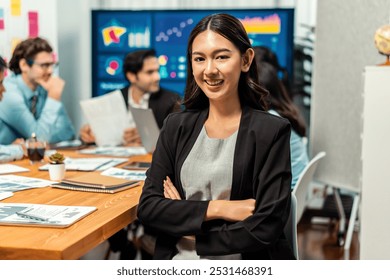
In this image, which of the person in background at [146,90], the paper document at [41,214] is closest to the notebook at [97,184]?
the paper document at [41,214]

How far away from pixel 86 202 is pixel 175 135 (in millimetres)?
376

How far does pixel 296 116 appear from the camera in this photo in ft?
9.73

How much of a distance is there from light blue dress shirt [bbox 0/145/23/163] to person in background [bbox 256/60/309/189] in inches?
48.3

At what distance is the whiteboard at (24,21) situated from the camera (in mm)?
→ 4031

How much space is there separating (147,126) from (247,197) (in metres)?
1.36

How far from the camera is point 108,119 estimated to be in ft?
10.9

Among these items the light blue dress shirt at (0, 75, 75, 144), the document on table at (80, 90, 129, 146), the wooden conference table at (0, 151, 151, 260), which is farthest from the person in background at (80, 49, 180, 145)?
the wooden conference table at (0, 151, 151, 260)

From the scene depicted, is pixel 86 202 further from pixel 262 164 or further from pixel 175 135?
pixel 262 164

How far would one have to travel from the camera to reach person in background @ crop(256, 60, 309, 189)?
9.31 ft

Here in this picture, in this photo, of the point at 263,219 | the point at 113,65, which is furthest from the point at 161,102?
the point at 263,219

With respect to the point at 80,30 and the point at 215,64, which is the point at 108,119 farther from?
the point at 80,30

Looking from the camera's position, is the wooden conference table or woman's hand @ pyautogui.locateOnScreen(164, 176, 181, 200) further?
woman's hand @ pyautogui.locateOnScreen(164, 176, 181, 200)

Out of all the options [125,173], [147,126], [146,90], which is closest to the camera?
[125,173]

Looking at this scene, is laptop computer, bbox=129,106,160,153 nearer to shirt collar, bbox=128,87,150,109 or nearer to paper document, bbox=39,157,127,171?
paper document, bbox=39,157,127,171
